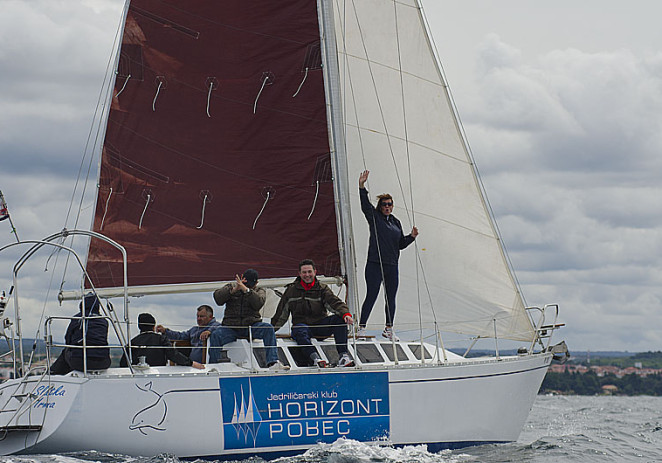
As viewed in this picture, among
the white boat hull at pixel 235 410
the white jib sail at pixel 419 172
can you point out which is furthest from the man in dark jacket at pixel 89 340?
the white jib sail at pixel 419 172

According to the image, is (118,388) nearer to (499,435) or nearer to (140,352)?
(140,352)

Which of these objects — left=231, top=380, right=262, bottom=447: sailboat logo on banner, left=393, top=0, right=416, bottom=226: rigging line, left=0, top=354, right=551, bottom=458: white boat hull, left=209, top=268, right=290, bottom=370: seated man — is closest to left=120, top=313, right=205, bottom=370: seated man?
left=0, top=354, right=551, bottom=458: white boat hull

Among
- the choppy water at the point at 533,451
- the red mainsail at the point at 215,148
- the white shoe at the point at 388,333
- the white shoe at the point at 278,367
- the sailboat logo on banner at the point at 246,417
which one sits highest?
the red mainsail at the point at 215,148

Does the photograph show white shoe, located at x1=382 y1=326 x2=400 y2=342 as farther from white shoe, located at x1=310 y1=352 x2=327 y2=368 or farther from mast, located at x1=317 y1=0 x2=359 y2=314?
white shoe, located at x1=310 y1=352 x2=327 y2=368

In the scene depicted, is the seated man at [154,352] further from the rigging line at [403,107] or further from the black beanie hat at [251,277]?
the rigging line at [403,107]

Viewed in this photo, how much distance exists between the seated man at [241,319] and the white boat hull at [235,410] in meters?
0.40

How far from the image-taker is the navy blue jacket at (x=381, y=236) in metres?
15.5

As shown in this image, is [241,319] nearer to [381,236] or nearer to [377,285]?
[377,285]

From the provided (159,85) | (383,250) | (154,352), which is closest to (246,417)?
(154,352)

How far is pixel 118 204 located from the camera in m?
16.5

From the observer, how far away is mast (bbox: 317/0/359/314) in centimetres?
1573

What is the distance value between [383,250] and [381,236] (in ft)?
0.71

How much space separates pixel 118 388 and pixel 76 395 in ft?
1.74

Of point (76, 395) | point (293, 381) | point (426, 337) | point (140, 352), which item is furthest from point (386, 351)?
point (76, 395)
